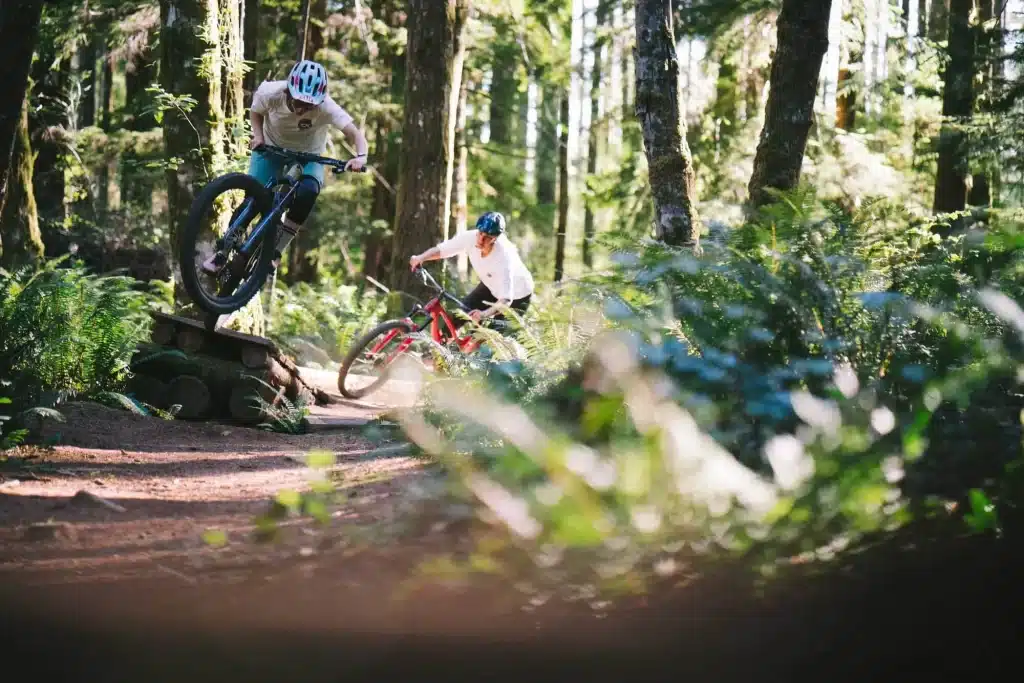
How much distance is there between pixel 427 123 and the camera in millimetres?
13961

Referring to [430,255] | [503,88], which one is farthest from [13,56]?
[503,88]

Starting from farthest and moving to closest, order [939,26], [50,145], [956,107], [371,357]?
[50,145] < [956,107] < [939,26] < [371,357]

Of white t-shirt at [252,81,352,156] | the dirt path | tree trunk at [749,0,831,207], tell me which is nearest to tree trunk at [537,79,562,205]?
tree trunk at [749,0,831,207]

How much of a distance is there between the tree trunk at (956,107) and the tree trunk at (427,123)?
20.5ft

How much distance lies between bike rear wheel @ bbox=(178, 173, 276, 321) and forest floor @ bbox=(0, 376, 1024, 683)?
170 inches

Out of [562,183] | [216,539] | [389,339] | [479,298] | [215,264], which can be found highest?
[562,183]

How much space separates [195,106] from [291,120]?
4118mm

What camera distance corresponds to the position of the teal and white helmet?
840 cm

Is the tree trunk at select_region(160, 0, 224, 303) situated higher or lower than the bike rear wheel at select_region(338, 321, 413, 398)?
higher

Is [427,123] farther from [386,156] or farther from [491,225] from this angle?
[386,156]

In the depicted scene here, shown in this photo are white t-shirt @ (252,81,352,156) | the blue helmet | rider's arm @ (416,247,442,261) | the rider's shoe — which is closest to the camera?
the rider's shoe

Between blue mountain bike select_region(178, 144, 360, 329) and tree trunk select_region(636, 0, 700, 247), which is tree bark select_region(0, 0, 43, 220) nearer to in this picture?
blue mountain bike select_region(178, 144, 360, 329)

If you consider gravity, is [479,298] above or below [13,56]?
below

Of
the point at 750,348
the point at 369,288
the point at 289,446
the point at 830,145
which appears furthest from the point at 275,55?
the point at 750,348
